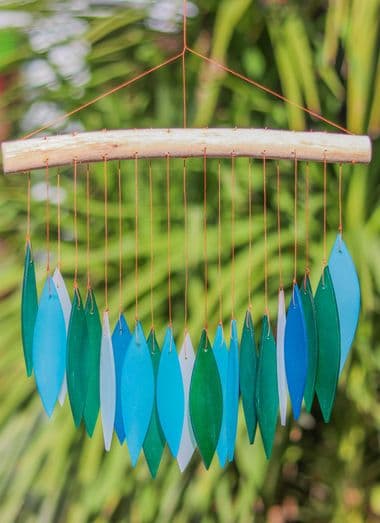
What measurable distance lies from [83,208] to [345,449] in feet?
1.35

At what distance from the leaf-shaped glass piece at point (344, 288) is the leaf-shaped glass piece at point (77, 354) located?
162mm

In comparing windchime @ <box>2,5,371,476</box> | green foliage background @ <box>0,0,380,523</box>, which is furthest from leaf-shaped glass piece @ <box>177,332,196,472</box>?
green foliage background @ <box>0,0,380,523</box>

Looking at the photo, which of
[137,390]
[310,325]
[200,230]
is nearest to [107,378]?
[137,390]

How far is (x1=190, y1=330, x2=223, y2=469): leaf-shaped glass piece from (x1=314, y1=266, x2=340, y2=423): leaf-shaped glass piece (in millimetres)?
73

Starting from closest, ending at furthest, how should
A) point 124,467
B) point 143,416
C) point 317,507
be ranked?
point 143,416 < point 124,467 < point 317,507

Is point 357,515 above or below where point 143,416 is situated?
below

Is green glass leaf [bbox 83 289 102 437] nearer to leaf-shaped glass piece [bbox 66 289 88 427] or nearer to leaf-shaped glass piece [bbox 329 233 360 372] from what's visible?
leaf-shaped glass piece [bbox 66 289 88 427]

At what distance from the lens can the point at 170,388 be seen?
1.87 feet

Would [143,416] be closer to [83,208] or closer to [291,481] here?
[83,208]

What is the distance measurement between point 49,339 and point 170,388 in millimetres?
81

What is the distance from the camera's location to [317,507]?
3.81 feet

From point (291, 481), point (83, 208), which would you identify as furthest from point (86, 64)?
point (291, 481)

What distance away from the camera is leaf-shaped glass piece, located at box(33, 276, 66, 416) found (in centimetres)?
58

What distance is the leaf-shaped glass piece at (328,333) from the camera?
1.93 ft
